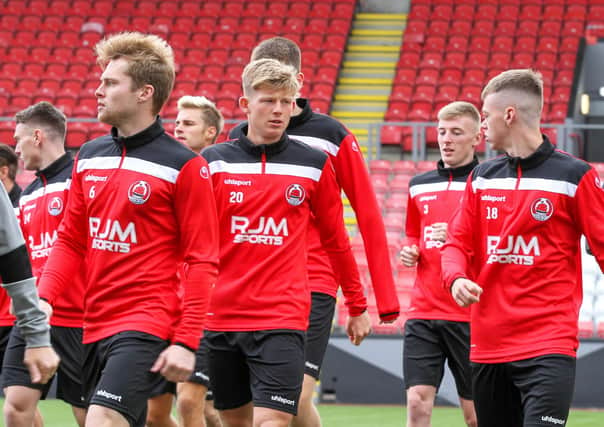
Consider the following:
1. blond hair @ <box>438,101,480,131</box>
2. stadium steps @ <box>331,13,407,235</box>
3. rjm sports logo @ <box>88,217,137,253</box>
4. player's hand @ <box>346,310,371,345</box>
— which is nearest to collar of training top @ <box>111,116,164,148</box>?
rjm sports logo @ <box>88,217,137,253</box>

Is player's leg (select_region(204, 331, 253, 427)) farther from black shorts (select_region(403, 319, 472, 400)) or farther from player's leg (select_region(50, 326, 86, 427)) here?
black shorts (select_region(403, 319, 472, 400))

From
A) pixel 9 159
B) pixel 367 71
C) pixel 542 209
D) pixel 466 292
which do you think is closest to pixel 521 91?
pixel 542 209

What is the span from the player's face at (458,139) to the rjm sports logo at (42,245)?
7.53 feet

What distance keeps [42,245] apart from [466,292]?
2619 mm

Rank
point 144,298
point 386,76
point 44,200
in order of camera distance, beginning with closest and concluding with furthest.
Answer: point 144,298, point 44,200, point 386,76

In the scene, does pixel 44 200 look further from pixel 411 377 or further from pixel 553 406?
pixel 553 406

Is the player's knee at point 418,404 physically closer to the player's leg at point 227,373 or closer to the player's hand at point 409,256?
the player's hand at point 409,256

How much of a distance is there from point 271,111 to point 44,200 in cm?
177

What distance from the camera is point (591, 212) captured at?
4828 mm

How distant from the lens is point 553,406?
4684 mm

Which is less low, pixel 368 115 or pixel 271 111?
pixel 368 115

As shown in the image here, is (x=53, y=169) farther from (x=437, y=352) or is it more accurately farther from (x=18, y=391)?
(x=437, y=352)

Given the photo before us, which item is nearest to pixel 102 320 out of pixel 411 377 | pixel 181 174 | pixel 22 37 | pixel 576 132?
pixel 181 174

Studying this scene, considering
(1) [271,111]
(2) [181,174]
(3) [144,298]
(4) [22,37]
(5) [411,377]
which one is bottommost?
(5) [411,377]
